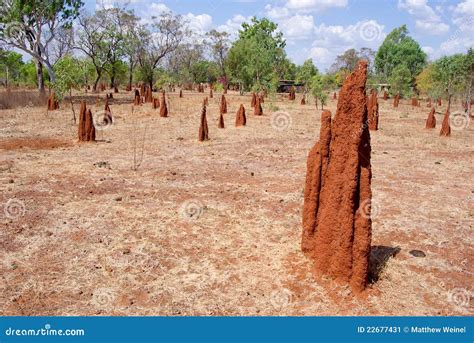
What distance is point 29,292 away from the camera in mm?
5184

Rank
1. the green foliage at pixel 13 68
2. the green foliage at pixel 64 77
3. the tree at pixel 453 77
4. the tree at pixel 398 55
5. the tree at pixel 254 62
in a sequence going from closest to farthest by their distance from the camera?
the green foliage at pixel 64 77 → the tree at pixel 453 77 → the tree at pixel 254 62 → the green foliage at pixel 13 68 → the tree at pixel 398 55

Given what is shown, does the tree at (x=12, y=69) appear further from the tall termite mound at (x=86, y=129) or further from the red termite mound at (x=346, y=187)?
the red termite mound at (x=346, y=187)

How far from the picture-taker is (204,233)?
7039 mm

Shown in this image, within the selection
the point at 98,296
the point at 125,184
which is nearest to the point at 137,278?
the point at 98,296

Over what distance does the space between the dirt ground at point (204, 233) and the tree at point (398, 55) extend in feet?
158

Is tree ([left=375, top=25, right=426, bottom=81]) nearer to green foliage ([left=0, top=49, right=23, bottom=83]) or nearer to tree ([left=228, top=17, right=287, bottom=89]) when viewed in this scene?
tree ([left=228, top=17, right=287, bottom=89])

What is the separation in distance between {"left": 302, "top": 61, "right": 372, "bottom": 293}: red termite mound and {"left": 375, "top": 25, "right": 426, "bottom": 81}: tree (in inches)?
2120

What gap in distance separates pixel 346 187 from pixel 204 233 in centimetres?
286

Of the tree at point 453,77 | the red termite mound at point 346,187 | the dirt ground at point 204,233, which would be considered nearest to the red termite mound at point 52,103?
the dirt ground at point 204,233

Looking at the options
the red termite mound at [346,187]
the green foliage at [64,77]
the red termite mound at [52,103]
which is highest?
the green foliage at [64,77]

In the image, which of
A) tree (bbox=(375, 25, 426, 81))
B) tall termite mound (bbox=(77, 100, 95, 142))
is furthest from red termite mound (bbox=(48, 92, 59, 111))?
tree (bbox=(375, 25, 426, 81))

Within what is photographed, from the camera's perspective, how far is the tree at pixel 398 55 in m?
57.1

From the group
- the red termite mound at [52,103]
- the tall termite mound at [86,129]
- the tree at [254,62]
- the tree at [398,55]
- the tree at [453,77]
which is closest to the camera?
the tall termite mound at [86,129]

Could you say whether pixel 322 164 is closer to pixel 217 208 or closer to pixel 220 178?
pixel 217 208
